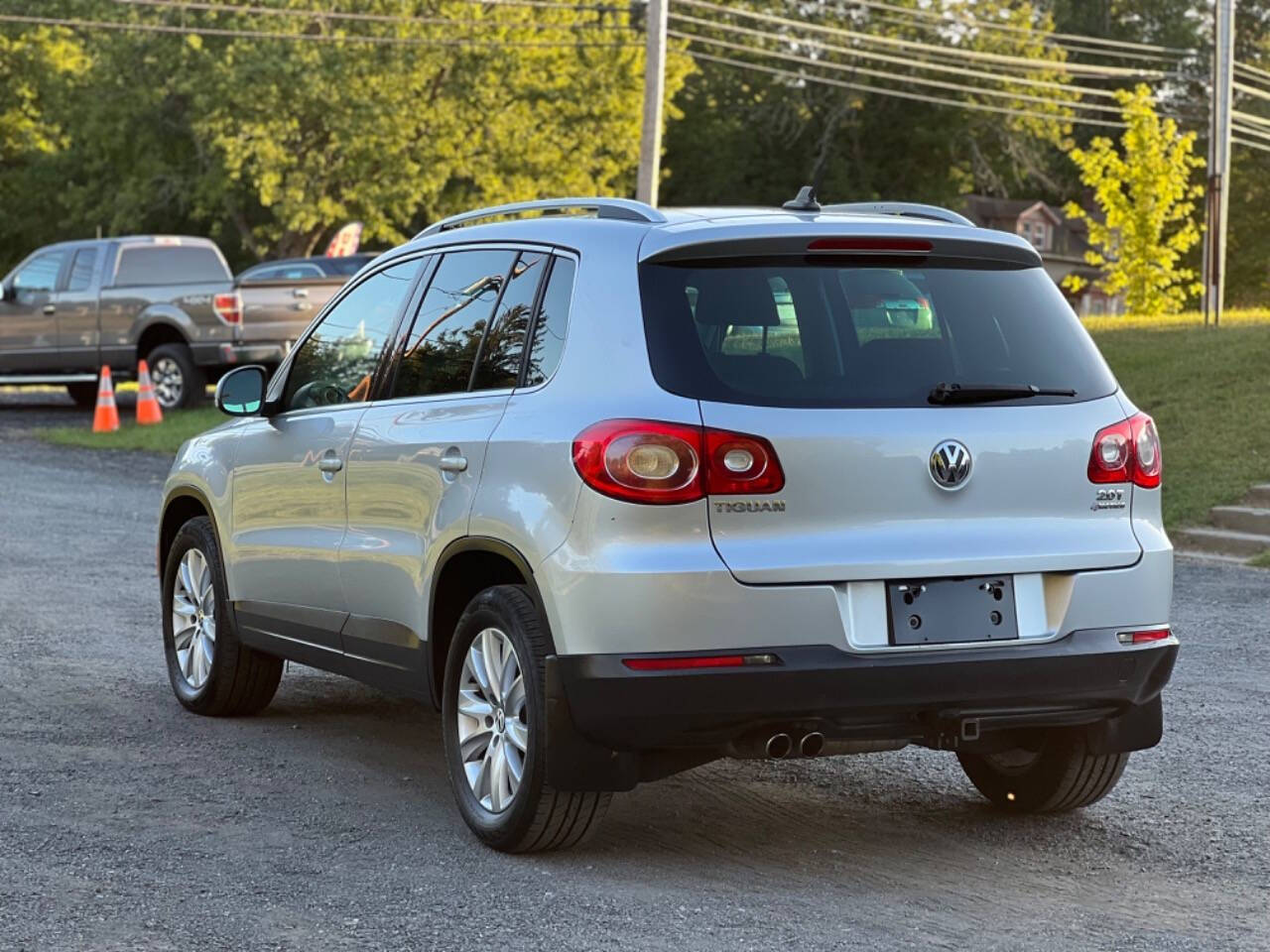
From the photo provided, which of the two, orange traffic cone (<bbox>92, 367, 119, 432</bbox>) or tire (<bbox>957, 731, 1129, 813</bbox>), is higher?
tire (<bbox>957, 731, 1129, 813</bbox>)

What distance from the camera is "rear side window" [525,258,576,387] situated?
5578 millimetres

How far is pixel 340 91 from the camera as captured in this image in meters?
50.0

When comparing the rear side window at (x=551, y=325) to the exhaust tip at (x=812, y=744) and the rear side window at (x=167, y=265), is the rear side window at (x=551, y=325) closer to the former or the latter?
the exhaust tip at (x=812, y=744)

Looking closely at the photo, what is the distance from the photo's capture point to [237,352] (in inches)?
981

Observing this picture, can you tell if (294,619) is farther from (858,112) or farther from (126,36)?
(858,112)

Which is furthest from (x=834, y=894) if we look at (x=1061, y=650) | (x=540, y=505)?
(x=540, y=505)

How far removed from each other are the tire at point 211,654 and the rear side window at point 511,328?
2129mm

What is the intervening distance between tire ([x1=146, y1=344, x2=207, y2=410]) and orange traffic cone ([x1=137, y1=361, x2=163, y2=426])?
1.09m

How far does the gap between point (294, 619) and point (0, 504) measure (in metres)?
9.70

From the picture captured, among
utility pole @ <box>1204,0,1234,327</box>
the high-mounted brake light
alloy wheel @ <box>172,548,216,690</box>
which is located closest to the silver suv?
the high-mounted brake light

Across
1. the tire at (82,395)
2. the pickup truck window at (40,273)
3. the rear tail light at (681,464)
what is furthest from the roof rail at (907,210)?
the tire at (82,395)

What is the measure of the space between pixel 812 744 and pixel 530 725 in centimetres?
76

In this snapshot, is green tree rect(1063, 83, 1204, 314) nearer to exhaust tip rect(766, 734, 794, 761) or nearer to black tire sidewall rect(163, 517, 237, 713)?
black tire sidewall rect(163, 517, 237, 713)

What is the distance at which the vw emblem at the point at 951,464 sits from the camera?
17.2ft
